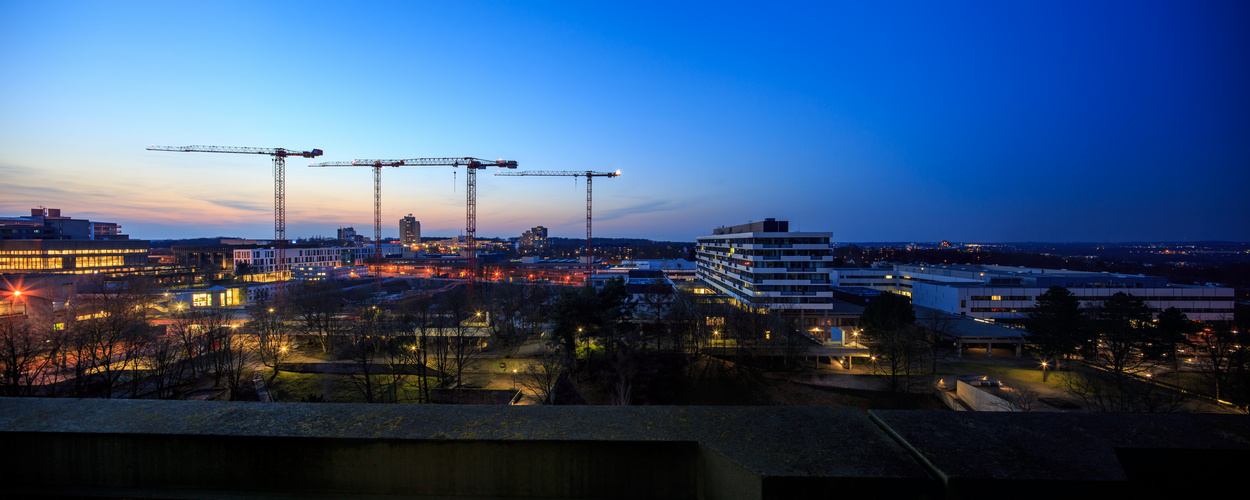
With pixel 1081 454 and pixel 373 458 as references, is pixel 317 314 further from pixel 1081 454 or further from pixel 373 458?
pixel 1081 454

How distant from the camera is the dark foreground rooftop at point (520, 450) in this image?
2.23 metres

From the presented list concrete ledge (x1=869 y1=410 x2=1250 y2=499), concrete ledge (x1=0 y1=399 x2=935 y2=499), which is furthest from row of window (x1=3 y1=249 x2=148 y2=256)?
concrete ledge (x1=869 y1=410 x2=1250 y2=499)

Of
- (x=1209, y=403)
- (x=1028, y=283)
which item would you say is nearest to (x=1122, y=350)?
(x=1209, y=403)

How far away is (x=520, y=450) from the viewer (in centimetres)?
240

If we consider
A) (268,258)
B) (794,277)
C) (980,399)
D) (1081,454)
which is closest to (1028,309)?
(794,277)

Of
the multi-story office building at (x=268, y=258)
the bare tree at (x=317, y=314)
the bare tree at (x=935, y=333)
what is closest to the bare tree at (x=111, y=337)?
the bare tree at (x=317, y=314)

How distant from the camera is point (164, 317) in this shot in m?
31.3

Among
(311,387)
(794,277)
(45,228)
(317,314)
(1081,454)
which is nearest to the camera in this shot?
(1081,454)

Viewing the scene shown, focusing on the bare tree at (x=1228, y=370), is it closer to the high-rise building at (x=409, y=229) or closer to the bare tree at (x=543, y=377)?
the bare tree at (x=543, y=377)

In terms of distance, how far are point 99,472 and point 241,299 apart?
55.0 m

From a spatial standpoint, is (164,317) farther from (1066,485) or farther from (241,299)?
(1066,485)

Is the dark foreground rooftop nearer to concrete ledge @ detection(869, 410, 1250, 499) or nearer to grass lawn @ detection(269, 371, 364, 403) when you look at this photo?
concrete ledge @ detection(869, 410, 1250, 499)

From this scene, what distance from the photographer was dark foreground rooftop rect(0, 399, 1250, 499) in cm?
223

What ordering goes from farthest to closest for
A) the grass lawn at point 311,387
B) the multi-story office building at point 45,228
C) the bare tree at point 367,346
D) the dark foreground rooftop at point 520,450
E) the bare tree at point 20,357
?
the multi-story office building at point 45,228 < the bare tree at point 367,346 < the grass lawn at point 311,387 < the bare tree at point 20,357 < the dark foreground rooftop at point 520,450
